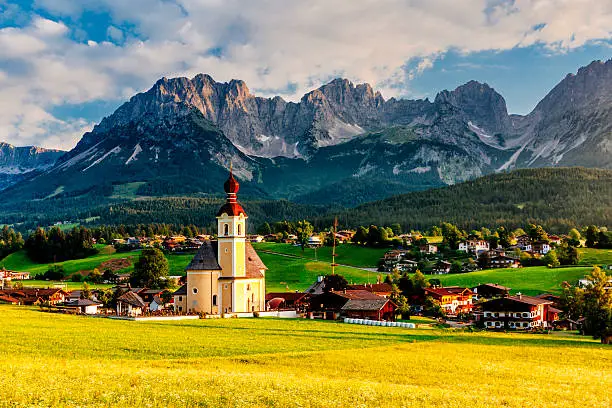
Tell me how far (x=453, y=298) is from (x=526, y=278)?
81.0 feet

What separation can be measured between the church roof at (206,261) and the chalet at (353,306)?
592 inches

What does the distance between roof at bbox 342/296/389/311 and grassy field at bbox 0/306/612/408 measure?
43.1 ft

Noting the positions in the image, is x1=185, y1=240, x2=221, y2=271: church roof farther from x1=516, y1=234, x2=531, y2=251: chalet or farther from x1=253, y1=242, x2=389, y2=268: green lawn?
x1=516, y1=234, x2=531, y2=251: chalet

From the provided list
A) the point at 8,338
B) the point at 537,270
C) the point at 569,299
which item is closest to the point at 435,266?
the point at 537,270

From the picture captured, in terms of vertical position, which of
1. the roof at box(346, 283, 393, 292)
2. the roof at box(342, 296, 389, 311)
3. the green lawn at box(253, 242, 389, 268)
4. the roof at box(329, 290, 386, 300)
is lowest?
the roof at box(342, 296, 389, 311)

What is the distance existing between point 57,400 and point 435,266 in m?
138

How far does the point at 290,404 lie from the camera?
24.3 metres

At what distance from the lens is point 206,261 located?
9175cm

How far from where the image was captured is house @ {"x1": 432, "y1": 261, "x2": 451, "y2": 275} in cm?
15112

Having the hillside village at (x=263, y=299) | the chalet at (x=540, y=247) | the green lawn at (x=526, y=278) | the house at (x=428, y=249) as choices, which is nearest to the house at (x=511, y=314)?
the hillside village at (x=263, y=299)

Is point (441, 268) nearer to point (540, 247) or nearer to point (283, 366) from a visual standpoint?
point (540, 247)

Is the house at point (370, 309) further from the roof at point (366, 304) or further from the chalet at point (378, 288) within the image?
the chalet at point (378, 288)

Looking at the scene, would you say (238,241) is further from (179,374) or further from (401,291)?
(179,374)

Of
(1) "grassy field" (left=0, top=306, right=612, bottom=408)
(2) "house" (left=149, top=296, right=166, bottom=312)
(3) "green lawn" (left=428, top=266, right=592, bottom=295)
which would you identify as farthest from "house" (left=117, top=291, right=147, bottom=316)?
(3) "green lawn" (left=428, top=266, right=592, bottom=295)
